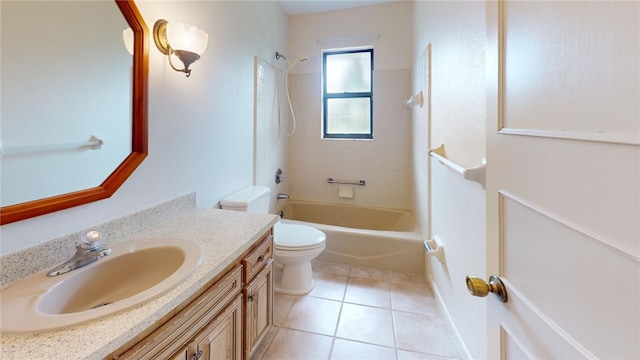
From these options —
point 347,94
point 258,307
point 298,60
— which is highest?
point 298,60

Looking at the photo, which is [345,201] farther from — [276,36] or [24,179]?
[24,179]

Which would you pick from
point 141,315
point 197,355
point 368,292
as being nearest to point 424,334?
point 368,292

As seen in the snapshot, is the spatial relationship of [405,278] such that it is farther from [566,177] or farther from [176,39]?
[176,39]

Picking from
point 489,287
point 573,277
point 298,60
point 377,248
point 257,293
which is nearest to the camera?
point 573,277

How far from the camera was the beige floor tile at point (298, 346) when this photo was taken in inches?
57.8

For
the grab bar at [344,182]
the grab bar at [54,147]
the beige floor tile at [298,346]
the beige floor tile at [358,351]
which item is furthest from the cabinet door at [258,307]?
the grab bar at [344,182]

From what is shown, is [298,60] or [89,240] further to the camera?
[298,60]

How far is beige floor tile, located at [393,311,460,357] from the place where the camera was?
1.53m

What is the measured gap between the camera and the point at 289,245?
1.88 metres

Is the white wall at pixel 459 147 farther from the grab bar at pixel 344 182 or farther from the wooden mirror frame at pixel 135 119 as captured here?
the wooden mirror frame at pixel 135 119

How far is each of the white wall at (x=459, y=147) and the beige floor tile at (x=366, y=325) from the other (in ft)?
1.31

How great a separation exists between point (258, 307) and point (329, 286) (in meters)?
0.92

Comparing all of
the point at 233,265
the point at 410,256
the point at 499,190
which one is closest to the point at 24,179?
the point at 233,265

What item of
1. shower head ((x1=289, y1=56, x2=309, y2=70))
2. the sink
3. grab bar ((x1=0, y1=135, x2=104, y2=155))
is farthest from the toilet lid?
shower head ((x1=289, y1=56, x2=309, y2=70))
